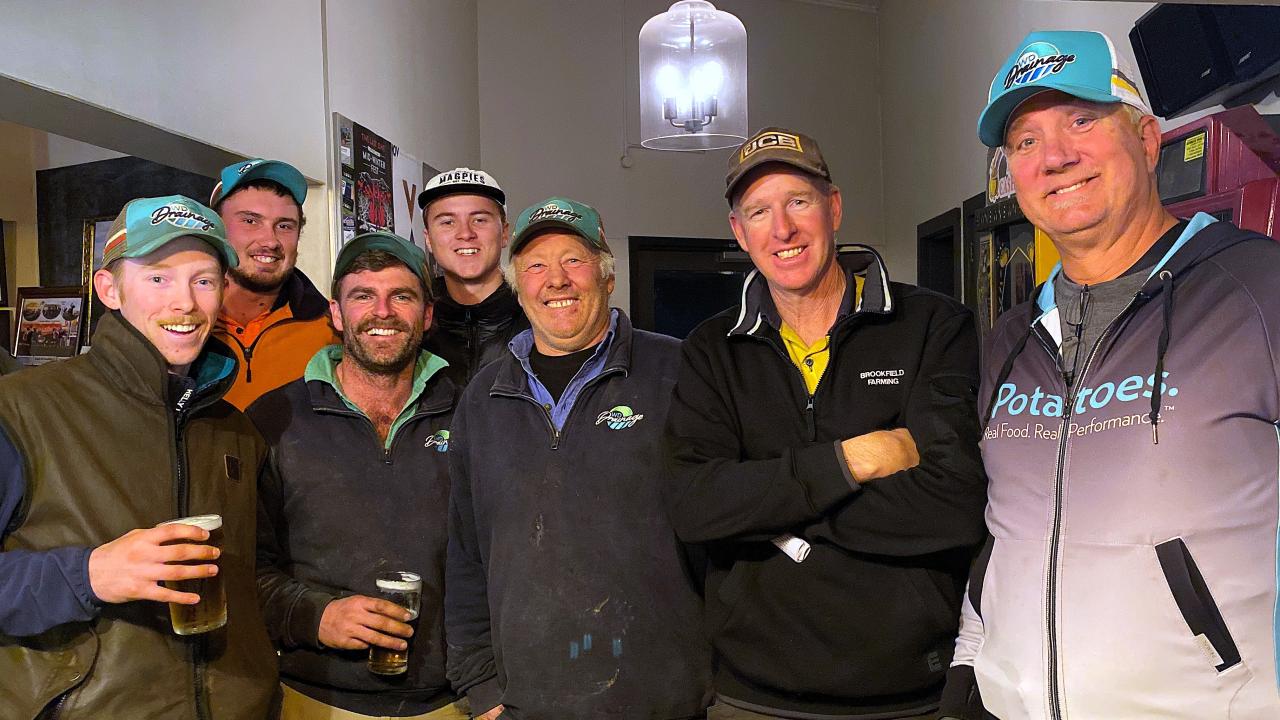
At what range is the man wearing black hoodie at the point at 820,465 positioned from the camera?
170cm

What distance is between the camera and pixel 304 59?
3771 mm

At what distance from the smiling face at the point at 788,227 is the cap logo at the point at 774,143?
4cm

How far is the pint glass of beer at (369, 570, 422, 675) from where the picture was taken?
6.84 ft

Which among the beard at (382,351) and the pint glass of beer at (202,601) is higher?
the beard at (382,351)

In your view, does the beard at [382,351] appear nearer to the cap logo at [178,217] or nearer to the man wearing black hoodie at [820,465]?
the cap logo at [178,217]

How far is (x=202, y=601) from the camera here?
67.1 inches

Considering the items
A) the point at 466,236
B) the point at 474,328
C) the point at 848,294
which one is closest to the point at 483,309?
the point at 474,328

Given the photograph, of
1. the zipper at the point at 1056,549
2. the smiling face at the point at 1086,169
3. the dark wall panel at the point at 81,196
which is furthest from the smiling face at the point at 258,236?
the zipper at the point at 1056,549

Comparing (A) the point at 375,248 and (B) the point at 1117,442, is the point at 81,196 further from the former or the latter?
(B) the point at 1117,442

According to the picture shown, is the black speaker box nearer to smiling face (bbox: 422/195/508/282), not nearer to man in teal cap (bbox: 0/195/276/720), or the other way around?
smiling face (bbox: 422/195/508/282)

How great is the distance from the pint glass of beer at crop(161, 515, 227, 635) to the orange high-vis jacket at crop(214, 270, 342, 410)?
3.40ft

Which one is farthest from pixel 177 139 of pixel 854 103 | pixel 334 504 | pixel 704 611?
pixel 854 103

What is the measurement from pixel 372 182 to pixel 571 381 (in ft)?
7.78

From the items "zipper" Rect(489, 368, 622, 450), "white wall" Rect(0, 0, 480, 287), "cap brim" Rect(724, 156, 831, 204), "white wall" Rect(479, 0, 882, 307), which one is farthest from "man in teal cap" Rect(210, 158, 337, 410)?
"white wall" Rect(479, 0, 882, 307)
